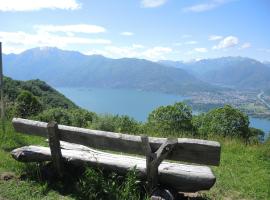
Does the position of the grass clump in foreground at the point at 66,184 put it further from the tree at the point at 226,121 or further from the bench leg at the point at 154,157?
the tree at the point at 226,121

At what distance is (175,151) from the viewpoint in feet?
16.0

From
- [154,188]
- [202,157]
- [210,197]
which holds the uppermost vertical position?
[202,157]

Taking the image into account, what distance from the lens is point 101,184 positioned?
5195mm

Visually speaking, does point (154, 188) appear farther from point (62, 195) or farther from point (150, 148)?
point (62, 195)

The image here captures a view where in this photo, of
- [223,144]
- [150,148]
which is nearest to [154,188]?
[150,148]

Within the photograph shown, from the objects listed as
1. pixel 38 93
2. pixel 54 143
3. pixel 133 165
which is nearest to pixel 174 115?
pixel 54 143

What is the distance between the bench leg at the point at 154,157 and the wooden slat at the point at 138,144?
0.12m

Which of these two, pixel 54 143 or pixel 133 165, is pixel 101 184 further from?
pixel 54 143

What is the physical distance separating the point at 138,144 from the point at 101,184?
87cm

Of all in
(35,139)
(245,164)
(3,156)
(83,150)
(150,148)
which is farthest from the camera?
(35,139)

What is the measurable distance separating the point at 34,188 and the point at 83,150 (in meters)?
1.06

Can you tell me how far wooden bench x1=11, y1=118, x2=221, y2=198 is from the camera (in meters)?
4.71

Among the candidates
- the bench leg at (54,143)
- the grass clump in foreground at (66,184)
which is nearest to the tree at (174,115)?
the grass clump in foreground at (66,184)

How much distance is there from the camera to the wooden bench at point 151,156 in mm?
4715
